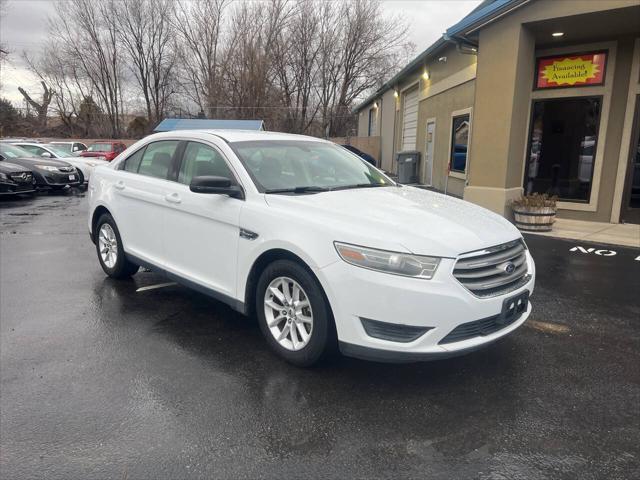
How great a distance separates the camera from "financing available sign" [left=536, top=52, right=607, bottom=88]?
968 cm

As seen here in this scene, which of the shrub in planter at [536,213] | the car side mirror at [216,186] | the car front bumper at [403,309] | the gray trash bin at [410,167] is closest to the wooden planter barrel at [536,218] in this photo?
the shrub in planter at [536,213]

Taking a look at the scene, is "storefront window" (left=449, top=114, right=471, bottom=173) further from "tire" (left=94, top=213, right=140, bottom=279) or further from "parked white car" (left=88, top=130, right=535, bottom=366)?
"tire" (left=94, top=213, right=140, bottom=279)

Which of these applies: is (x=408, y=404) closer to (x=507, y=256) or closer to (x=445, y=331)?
(x=445, y=331)

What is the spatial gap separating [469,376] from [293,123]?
111 ft

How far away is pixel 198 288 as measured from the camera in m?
4.32

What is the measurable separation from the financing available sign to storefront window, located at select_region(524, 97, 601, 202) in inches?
13.5

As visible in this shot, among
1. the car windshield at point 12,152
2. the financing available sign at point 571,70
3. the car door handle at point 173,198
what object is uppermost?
the financing available sign at point 571,70

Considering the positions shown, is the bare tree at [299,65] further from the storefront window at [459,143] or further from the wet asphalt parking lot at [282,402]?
the wet asphalt parking lot at [282,402]

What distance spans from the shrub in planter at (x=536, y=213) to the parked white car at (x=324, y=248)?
544cm

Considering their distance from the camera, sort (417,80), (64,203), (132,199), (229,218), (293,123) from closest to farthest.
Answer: (229,218)
(132,199)
(64,203)
(417,80)
(293,123)

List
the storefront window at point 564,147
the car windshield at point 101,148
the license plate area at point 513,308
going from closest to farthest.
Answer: the license plate area at point 513,308, the storefront window at point 564,147, the car windshield at point 101,148

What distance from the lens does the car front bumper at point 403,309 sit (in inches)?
117

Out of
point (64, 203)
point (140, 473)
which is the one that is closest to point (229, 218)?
point (140, 473)

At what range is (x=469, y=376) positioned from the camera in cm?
350
